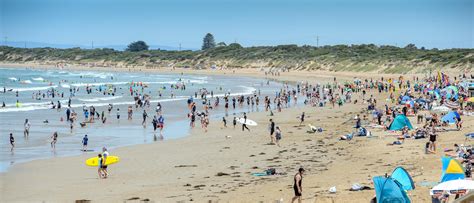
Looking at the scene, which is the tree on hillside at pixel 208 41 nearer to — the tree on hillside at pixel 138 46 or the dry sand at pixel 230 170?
the tree on hillside at pixel 138 46

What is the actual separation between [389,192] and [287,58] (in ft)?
334

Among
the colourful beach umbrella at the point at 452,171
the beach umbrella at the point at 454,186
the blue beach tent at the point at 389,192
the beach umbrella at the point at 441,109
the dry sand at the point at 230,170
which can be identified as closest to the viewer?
the blue beach tent at the point at 389,192

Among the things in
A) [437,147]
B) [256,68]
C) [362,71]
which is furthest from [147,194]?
[256,68]

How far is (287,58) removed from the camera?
368 ft

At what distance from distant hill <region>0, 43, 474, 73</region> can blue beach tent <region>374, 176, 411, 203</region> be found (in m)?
60.6

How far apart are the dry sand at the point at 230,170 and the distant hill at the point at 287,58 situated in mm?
49967

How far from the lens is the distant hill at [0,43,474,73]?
79675 millimetres

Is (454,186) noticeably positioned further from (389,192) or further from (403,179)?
(403,179)

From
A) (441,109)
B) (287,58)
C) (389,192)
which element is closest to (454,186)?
(389,192)

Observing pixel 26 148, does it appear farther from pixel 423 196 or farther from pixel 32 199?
pixel 423 196

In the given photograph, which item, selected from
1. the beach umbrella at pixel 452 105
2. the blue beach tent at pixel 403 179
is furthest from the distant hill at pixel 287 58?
the blue beach tent at pixel 403 179

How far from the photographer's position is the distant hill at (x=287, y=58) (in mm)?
79675

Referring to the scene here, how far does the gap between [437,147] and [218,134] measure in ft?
35.3

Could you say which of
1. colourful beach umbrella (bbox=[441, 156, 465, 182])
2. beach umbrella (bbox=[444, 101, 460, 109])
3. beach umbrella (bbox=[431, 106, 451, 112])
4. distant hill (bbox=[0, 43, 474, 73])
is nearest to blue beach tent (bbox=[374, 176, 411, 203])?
colourful beach umbrella (bbox=[441, 156, 465, 182])
